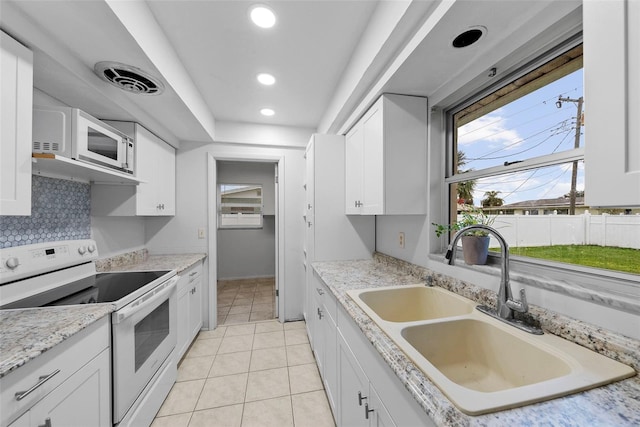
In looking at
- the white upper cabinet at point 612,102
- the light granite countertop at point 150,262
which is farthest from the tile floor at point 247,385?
the white upper cabinet at point 612,102

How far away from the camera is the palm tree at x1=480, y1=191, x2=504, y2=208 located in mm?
1312

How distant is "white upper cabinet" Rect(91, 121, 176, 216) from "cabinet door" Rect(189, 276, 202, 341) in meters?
0.80

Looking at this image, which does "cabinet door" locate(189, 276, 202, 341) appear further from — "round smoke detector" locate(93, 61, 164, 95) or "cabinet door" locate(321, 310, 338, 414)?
"round smoke detector" locate(93, 61, 164, 95)

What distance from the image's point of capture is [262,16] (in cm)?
138

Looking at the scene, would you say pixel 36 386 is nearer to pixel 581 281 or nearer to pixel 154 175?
pixel 154 175

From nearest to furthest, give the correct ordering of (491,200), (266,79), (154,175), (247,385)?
(491,200) → (247,385) → (266,79) → (154,175)

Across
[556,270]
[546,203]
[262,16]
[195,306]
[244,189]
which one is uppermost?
[262,16]

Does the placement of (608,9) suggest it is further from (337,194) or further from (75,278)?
(75,278)

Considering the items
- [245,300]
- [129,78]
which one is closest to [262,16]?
[129,78]

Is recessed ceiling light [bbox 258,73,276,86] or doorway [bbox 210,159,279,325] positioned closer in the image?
recessed ceiling light [bbox 258,73,276,86]

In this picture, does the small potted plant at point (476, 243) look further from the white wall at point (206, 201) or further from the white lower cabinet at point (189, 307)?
the white lower cabinet at point (189, 307)

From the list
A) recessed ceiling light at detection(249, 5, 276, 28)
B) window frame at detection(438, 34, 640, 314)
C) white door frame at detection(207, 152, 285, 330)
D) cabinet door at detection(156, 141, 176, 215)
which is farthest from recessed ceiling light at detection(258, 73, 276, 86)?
window frame at detection(438, 34, 640, 314)

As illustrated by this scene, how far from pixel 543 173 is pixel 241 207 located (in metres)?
4.60

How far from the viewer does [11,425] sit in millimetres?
792
